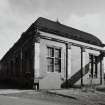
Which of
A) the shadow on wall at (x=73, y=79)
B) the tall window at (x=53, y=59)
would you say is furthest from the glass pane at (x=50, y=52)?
the shadow on wall at (x=73, y=79)

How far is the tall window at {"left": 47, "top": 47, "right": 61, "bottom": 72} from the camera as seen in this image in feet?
50.3

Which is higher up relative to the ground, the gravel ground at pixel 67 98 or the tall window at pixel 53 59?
the tall window at pixel 53 59

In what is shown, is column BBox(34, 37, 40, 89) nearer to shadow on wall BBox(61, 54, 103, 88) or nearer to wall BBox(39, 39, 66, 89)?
wall BBox(39, 39, 66, 89)

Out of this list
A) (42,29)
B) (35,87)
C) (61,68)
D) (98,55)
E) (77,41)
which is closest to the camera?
(35,87)

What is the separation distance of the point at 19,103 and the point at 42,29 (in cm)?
818

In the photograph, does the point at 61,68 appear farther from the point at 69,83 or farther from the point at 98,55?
the point at 98,55

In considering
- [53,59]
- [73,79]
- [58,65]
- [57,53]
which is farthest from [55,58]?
[73,79]

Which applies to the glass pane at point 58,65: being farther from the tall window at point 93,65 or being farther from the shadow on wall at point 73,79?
the tall window at point 93,65

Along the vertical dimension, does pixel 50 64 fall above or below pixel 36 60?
below

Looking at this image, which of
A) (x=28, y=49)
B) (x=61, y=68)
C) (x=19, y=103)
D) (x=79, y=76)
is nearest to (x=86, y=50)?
(x=79, y=76)

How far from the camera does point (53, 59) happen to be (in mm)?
15531

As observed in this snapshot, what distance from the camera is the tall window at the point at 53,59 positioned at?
15336mm

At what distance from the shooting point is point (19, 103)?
27.0ft

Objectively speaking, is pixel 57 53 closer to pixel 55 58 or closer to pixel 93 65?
pixel 55 58
